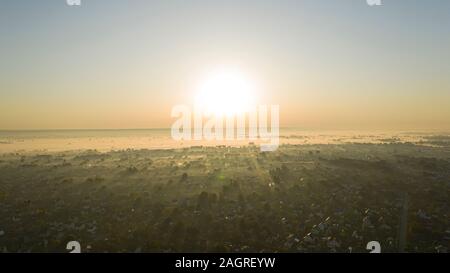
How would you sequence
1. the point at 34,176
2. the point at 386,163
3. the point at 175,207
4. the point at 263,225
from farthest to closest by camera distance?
the point at 386,163 → the point at 34,176 → the point at 175,207 → the point at 263,225

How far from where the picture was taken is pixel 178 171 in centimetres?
3005

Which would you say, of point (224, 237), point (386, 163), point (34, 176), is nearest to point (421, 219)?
point (224, 237)

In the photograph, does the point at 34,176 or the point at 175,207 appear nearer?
the point at 175,207

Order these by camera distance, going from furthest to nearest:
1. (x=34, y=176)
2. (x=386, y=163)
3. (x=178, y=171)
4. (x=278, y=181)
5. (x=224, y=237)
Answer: (x=386, y=163) < (x=178, y=171) < (x=34, y=176) < (x=278, y=181) < (x=224, y=237)

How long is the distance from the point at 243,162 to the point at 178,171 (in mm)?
8010

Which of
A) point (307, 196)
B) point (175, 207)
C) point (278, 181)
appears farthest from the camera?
point (278, 181)

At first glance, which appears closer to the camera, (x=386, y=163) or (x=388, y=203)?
(x=388, y=203)
